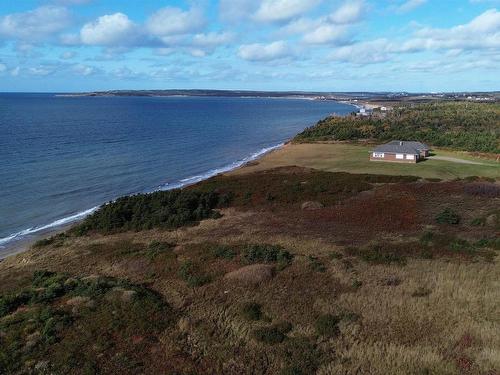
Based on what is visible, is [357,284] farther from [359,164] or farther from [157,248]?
[359,164]

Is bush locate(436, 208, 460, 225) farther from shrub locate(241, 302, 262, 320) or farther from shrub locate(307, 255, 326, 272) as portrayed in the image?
shrub locate(241, 302, 262, 320)

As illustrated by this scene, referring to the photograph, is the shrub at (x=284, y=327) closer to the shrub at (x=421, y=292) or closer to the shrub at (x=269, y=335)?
the shrub at (x=269, y=335)

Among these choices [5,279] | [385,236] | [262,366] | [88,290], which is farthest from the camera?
[385,236]

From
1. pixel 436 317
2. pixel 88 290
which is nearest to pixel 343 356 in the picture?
pixel 436 317

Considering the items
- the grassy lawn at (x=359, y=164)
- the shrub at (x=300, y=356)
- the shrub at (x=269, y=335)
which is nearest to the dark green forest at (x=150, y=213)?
the shrub at (x=269, y=335)

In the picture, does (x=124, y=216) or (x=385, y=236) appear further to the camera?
(x=124, y=216)

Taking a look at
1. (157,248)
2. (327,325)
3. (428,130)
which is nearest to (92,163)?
(157,248)

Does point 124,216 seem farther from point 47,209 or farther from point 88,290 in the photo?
point 88,290
